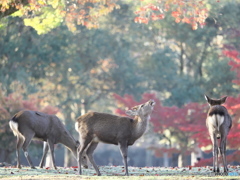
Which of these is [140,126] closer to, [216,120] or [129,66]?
[216,120]

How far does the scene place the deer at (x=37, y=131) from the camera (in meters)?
15.1

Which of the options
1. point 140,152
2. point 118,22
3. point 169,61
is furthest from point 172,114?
point 140,152

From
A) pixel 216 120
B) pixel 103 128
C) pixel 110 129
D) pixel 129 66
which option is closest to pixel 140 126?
pixel 110 129

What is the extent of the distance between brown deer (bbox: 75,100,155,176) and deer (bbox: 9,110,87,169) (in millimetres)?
2579

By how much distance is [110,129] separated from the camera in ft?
41.9

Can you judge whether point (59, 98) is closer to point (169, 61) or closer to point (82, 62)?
point (82, 62)

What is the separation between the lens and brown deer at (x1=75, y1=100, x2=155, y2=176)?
1272cm

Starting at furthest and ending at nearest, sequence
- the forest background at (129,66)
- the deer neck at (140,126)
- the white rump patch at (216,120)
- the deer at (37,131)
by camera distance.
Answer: the forest background at (129,66) < the deer at (37,131) < the deer neck at (140,126) < the white rump patch at (216,120)

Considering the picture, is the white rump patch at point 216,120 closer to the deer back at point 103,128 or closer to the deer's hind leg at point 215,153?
the deer's hind leg at point 215,153

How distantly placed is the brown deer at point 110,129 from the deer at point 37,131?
8.46 feet

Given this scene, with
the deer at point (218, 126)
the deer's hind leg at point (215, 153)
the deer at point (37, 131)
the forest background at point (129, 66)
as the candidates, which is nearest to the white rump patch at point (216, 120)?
the deer at point (218, 126)

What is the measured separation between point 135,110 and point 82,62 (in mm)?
23612

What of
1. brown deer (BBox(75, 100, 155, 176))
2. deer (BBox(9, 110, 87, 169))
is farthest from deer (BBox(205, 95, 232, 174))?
deer (BBox(9, 110, 87, 169))

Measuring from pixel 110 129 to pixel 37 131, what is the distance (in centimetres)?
335
